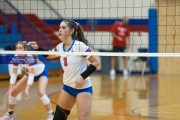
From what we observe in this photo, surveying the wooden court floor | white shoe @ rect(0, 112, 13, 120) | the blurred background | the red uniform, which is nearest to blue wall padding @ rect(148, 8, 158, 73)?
the blurred background

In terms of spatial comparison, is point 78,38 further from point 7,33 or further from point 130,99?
point 7,33

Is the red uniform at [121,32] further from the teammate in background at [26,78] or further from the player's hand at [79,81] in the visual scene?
the player's hand at [79,81]

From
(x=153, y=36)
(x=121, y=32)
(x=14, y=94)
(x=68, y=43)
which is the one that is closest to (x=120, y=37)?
(x=121, y=32)

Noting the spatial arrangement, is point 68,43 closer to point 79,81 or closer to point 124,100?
point 79,81

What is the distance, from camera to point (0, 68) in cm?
1530

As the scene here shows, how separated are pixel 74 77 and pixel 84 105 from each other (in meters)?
0.46

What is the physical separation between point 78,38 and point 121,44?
10450 millimetres

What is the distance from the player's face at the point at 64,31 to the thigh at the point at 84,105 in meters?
0.82

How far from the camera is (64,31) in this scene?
670cm

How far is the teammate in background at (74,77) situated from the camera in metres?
6.36

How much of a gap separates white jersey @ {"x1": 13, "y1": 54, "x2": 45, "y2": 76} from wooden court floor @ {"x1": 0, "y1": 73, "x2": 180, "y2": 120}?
0.87m

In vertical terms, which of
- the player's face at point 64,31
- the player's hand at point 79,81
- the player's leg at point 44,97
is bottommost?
the player's leg at point 44,97

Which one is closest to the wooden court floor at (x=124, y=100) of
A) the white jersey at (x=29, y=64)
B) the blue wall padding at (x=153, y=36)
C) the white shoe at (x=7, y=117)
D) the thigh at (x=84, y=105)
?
the white shoe at (x=7, y=117)

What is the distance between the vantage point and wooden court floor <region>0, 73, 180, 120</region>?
9359 mm
